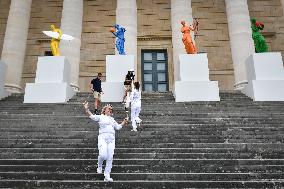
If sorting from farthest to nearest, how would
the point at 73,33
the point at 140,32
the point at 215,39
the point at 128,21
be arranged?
the point at 215,39 → the point at 140,32 → the point at 73,33 → the point at 128,21

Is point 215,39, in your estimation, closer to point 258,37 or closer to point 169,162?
point 258,37

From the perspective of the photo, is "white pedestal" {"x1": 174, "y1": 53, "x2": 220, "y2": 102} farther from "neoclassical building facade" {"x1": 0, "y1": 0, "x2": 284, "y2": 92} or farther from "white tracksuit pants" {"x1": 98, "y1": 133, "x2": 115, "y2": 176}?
"white tracksuit pants" {"x1": 98, "y1": 133, "x2": 115, "y2": 176}

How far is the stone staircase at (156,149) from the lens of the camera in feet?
23.7

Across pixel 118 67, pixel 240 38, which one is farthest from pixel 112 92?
pixel 240 38

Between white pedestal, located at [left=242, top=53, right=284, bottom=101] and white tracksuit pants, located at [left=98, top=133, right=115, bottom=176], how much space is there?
9221 millimetres

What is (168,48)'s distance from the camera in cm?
2275

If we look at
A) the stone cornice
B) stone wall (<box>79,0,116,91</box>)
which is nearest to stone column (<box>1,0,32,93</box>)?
stone wall (<box>79,0,116,91</box>)

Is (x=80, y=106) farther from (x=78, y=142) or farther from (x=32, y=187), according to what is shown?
(x=32, y=187)

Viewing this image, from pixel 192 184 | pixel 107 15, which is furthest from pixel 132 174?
pixel 107 15

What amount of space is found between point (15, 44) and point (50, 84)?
6.40 meters

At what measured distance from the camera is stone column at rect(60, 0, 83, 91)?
1909cm

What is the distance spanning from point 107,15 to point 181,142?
54.5ft

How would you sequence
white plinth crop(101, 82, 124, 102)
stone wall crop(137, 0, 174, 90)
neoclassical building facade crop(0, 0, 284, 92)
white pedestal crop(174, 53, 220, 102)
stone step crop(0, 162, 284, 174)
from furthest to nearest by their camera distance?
1. stone wall crop(137, 0, 174, 90)
2. neoclassical building facade crop(0, 0, 284, 92)
3. white plinth crop(101, 82, 124, 102)
4. white pedestal crop(174, 53, 220, 102)
5. stone step crop(0, 162, 284, 174)

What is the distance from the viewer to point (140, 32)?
75.9 ft
